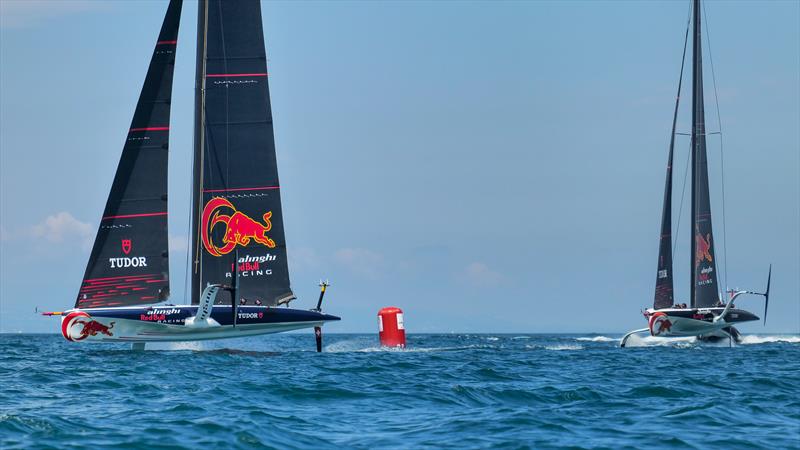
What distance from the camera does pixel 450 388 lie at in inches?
901

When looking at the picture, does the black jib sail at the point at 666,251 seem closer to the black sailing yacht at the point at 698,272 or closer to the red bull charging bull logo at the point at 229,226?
the black sailing yacht at the point at 698,272

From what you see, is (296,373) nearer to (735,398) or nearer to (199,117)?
(735,398)

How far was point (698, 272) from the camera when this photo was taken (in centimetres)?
5372

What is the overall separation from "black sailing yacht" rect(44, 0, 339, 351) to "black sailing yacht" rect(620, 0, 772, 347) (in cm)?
2071

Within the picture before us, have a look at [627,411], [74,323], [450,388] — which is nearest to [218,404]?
[450,388]

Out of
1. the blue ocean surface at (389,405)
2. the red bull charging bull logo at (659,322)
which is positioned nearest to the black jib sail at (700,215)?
the red bull charging bull logo at (659,322)

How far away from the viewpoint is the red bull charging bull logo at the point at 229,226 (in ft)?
121

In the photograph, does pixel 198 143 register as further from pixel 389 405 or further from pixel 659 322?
pixel 659 322

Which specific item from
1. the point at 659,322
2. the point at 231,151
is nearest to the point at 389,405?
the point at 231,151

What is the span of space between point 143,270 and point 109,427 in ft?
63.4

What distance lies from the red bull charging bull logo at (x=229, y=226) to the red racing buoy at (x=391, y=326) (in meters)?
6.09

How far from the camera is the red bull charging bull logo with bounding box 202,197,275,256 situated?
36.9 meters

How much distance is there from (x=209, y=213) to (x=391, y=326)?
8352 mm

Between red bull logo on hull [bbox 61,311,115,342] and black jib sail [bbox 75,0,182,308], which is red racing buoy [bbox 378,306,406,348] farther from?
red bull logo on hull [bbox 61,311,115,342]
